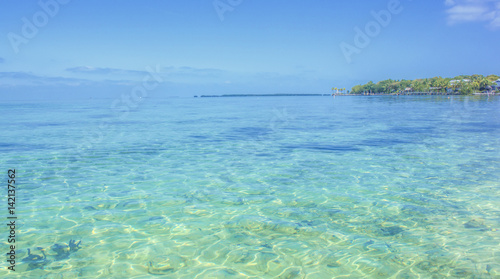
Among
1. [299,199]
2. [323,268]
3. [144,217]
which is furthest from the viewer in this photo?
[299,199]

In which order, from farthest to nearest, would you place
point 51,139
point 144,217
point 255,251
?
point 51,139 < point 144,217 < point 255,251

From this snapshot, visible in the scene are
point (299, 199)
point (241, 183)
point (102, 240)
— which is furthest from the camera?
point (241, 183)

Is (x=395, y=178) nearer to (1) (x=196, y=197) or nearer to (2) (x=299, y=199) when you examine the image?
(2) (x=299, y=199)

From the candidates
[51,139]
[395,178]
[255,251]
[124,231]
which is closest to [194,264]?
[255,251]

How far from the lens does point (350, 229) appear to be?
6629mm

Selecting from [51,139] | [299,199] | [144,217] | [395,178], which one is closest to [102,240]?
[144,217]

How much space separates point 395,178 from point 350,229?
14.8 ft

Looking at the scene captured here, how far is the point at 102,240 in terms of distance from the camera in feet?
20.3

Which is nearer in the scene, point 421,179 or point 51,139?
point 421,179

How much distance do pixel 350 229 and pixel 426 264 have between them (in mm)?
1559

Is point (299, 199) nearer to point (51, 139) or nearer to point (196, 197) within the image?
point (196, 197)

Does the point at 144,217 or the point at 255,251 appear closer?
the point at 255,251

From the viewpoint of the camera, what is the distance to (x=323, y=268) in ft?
17.3

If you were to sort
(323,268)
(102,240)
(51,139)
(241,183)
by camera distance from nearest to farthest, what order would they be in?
(323,268) → (102,240) → (241,183) → (51,139)
